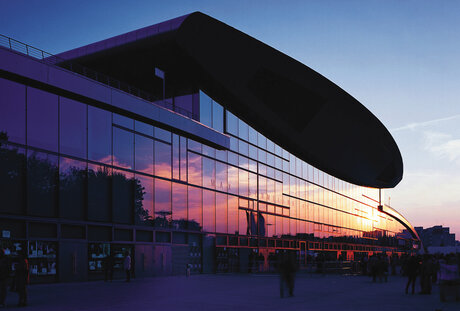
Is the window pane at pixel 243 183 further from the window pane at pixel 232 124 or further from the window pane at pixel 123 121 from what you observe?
the window pane at pixel 123 121

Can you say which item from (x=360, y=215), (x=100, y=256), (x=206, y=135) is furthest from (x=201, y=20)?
(x=360, y=215)

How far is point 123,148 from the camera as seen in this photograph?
2908 centimetres

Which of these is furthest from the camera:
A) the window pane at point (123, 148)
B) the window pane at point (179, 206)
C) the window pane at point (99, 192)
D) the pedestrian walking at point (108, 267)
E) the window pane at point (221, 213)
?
the window pane at point (221, 213)

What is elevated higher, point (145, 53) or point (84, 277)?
point (145, 53)

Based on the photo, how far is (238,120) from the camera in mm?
41094

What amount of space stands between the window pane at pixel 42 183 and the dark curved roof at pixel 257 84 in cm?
1059

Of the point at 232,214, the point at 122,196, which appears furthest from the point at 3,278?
the point at 232,214

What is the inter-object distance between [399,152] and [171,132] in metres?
39.5

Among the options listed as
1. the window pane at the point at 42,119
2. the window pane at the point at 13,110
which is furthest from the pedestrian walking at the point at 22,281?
the window pane at the point at 42,119

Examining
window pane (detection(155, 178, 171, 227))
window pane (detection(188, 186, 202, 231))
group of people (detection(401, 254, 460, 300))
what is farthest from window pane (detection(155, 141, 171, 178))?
group of people (detection(401, 254, 460, 300))

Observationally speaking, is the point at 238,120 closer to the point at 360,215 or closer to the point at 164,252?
the point at 164,252

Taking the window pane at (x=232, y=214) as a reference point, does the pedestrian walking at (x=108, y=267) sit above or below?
Result: below

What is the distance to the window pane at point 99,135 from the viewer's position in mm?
26969

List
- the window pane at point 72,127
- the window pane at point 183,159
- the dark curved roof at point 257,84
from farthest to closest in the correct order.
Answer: the window pane at point 183,159
the dark curved roof at point 257,84
the window pane at point 72,127
